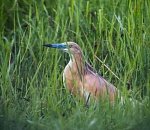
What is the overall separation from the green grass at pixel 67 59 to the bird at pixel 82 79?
0.08 metres

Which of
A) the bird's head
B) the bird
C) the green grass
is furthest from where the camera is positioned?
the bird's head

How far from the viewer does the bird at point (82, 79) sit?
5238 millimetres

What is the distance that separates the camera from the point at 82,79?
5.42 metres

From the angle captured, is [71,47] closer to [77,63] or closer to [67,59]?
[77,63]

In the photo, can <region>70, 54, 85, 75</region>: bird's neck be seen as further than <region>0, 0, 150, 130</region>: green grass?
Yes

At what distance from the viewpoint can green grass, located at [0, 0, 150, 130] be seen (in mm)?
4332

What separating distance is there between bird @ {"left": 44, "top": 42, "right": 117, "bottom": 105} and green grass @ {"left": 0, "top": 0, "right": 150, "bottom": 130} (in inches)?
3.1

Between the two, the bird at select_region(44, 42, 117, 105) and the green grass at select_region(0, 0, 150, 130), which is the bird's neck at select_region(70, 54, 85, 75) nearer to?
the bird at select_region(44, 42, 117, 105)

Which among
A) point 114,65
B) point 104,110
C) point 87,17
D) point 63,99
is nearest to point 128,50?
point 114,65

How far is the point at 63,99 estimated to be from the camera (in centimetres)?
503

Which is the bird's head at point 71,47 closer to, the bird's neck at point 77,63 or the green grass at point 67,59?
the bird's neck at point 77,63

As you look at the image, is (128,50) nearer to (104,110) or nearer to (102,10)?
(102,10)

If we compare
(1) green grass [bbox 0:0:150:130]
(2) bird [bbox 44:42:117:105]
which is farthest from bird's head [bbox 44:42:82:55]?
(1) green grass [bbox 0:0:150:130]

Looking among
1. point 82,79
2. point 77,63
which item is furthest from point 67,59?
point 82,79
